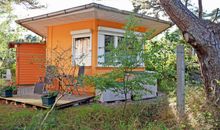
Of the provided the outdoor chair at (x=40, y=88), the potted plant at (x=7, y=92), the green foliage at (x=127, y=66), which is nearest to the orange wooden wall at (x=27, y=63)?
the outdoor chair at (x=40, y=88)

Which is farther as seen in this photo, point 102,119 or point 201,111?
point 102,119

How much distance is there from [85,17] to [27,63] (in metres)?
5.63

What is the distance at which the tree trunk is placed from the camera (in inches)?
214

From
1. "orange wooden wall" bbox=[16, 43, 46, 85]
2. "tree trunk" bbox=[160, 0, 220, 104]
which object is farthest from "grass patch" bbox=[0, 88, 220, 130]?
"orange wooden wall" bbox=[16, 43, 46, 85]

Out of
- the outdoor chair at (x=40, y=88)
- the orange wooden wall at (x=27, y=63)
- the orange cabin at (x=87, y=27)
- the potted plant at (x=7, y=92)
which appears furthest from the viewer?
the orange wooden wall at (x=27, y=63)

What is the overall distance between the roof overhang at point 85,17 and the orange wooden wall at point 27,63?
1730mm

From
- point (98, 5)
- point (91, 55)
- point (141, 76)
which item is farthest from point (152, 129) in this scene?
point (91, 55)

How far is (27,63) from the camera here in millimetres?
13773

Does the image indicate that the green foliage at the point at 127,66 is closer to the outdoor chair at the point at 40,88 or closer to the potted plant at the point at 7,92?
the outdoor chair at the point at 40,88

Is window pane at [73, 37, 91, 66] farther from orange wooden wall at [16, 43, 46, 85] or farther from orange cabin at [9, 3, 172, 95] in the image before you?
orange wooden wall at [16, 43, 46, 85]

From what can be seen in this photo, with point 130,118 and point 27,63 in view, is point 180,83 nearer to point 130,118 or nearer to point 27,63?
point 130,118

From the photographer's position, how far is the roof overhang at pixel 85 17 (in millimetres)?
8555

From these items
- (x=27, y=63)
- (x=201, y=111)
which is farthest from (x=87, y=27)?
(x=201, y=111)

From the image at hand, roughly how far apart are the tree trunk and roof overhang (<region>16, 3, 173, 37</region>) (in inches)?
92.3
